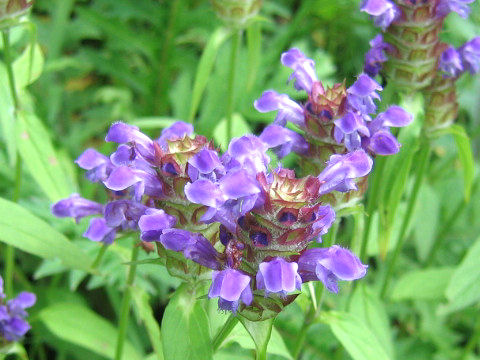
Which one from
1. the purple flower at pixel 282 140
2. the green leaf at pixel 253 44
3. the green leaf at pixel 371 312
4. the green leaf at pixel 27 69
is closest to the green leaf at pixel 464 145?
the green leaf at pixel 371 312

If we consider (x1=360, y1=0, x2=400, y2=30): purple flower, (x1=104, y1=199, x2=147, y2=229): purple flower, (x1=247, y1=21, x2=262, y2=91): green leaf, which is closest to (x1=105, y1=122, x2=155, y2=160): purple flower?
(x1=104, y1=199, x2=147, y2=229): purple flower

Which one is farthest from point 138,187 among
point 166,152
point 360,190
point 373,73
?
point 373,73

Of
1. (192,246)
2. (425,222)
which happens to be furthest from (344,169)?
(425,222)

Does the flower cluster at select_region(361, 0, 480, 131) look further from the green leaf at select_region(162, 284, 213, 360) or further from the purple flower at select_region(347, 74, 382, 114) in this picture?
the green leaf at select_region(162, 284, 213, 360)

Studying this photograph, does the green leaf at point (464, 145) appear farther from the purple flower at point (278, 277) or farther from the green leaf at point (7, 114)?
the green leaf at point (7, 114)

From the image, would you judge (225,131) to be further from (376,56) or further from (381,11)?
(381,11)
